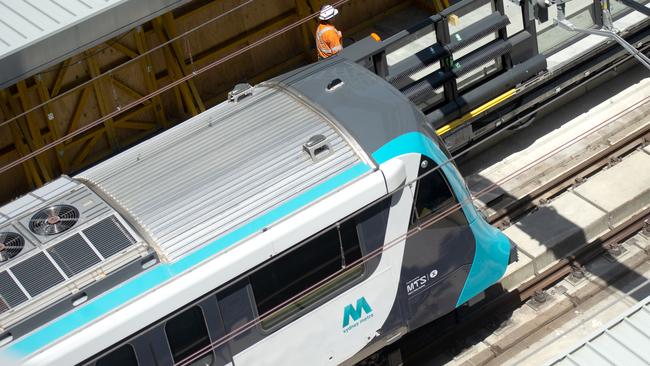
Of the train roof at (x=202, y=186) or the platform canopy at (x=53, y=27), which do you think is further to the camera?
the platform canopy at (x=53, y=27)

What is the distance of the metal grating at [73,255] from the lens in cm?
1252

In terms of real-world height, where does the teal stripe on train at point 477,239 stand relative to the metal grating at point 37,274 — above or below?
below

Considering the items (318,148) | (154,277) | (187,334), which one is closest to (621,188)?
(318,148)

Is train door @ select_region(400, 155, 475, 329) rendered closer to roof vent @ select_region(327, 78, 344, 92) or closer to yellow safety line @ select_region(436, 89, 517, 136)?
roof vent @ select_region(327, 78, 344, 92)

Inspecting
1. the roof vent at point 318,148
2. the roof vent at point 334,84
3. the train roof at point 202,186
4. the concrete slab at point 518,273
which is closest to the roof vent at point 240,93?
the train roof at point 202,186

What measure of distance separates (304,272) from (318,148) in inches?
51.2

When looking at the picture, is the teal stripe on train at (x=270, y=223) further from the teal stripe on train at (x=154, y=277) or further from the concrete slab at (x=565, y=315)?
the concrete slab at (x=565, y=315)

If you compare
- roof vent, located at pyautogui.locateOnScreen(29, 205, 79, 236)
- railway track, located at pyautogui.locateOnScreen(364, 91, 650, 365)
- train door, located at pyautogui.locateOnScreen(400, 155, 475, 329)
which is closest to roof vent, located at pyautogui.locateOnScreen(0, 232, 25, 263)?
roof vent, located at pyautogui.locateOnScreen(29, 205, 79, 236)

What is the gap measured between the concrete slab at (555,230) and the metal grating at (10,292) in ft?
21.2

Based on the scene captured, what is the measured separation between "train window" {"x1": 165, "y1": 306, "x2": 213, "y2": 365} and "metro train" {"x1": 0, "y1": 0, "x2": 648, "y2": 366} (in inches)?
0.6

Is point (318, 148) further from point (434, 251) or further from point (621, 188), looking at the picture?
point (621, 188)

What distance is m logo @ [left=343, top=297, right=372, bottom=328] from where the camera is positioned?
1366 centimetres

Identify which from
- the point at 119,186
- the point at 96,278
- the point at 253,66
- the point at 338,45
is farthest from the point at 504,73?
the point at 96,278

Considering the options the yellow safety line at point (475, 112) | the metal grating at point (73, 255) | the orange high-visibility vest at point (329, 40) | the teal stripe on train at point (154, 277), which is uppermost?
the metal grating at point (73, 255)
